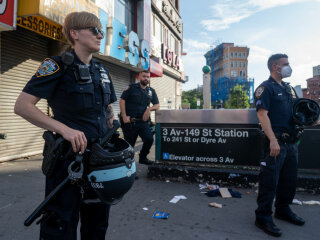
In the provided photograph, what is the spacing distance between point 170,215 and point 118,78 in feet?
30.1

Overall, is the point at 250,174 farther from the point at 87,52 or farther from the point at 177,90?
the point at 177,90

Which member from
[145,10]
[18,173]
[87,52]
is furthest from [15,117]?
[145,10]

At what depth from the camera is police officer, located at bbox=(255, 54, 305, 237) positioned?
2.77 metres

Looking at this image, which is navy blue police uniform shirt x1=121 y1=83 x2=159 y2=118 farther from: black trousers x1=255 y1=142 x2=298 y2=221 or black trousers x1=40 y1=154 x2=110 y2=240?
black trousers x1=40 y1=154 x2=110 y2=240

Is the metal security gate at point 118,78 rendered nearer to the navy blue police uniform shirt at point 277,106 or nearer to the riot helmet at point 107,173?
the navy blue police uniform shirt at point 277,106

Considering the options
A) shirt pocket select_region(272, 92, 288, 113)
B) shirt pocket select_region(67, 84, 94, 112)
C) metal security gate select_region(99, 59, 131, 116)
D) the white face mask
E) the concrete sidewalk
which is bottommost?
the concrete sidewalk

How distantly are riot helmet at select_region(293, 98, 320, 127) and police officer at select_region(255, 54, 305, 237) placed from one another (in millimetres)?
68

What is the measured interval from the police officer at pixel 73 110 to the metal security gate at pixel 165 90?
48.9 ft

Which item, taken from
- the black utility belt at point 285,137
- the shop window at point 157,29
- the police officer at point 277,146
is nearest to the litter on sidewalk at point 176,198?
the police officer at point 277,146

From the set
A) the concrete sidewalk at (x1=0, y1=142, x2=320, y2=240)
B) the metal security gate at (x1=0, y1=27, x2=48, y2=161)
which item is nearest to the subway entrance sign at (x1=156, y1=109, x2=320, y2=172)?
the concrete sidewalk at (x1=0, y1=142, x2=320, y2=240)

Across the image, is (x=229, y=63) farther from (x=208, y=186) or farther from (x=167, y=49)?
(x=208, y=186)

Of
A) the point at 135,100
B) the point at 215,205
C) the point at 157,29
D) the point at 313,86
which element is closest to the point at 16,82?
the point at 135,100

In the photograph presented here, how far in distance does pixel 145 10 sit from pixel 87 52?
13370 mm

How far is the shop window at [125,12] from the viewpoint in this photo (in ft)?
38.4
